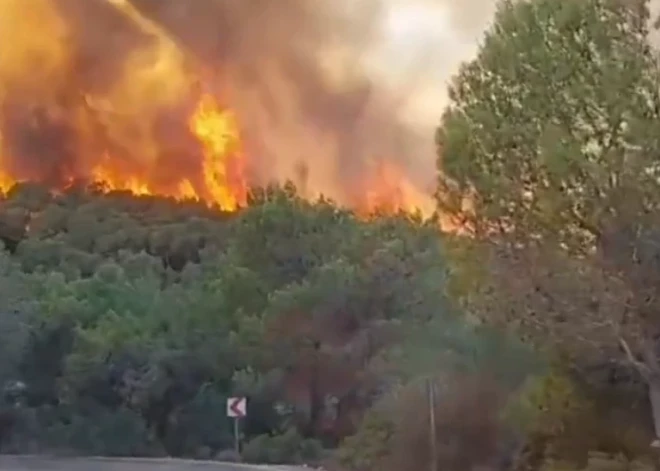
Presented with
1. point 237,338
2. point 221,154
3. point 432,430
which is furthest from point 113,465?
point 221,154

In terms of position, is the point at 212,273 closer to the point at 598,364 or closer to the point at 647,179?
the point at 598,364

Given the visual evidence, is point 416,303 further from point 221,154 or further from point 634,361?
point 221,154

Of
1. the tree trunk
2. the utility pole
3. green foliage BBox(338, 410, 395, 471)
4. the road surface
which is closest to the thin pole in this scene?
the road surface

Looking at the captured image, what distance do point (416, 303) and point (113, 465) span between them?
998cm

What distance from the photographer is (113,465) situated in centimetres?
3700

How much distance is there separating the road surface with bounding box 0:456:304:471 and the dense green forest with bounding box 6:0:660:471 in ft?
8.46

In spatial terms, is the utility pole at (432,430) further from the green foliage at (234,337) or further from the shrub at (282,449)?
the shrub at (282,449)

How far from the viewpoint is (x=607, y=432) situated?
25.8 meters

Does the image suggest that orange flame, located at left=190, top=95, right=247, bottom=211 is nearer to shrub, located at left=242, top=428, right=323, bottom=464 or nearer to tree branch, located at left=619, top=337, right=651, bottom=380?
shrub, located at left=242, top=428, right=323, bottom=464

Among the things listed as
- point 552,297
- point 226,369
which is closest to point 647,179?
point 552,297

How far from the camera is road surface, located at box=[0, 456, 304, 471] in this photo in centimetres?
3384

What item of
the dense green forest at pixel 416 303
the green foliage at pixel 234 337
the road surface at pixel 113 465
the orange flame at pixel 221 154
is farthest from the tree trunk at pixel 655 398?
the orange flame at pixel 221 154

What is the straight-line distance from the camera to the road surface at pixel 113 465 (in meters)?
33.8

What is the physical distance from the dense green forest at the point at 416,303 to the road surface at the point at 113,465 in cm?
258
